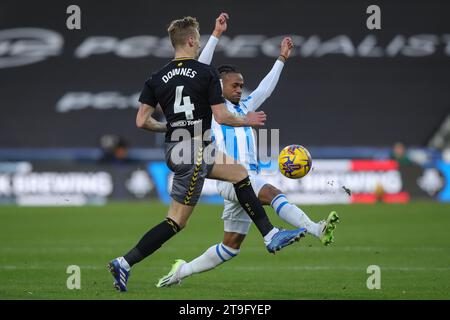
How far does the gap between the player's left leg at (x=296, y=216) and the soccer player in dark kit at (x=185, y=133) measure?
286 millimetres

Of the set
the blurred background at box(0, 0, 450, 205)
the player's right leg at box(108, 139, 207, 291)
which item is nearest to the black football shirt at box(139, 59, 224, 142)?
the player's right leg at box(108, 139, 207, 291)

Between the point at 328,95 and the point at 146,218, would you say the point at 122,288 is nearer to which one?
the point at 146,218

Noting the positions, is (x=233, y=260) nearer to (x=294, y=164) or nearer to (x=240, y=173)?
(x=294, y=164)

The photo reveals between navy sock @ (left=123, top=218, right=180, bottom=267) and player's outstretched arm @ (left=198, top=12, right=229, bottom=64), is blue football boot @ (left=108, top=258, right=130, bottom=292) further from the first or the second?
player's outstretched arm @ (left=198, top=12, right=229, bottom=64)

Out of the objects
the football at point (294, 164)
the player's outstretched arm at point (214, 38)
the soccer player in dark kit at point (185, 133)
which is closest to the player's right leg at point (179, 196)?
the soccer player in dark kit at point (185, 133)

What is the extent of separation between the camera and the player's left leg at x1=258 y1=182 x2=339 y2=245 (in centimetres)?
869

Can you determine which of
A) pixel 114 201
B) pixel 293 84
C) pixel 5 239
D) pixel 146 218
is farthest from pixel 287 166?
pixel 293 84

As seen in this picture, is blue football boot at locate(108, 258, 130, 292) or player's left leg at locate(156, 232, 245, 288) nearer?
blue football boot at locate(108, 258, 130, 292)

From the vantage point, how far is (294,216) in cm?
901

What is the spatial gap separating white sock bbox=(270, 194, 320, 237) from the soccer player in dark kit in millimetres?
272

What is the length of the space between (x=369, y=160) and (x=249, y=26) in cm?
602

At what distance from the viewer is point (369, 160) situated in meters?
24.9

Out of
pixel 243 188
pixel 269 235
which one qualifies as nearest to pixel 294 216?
pixel 269 235

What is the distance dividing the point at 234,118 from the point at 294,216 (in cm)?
117
